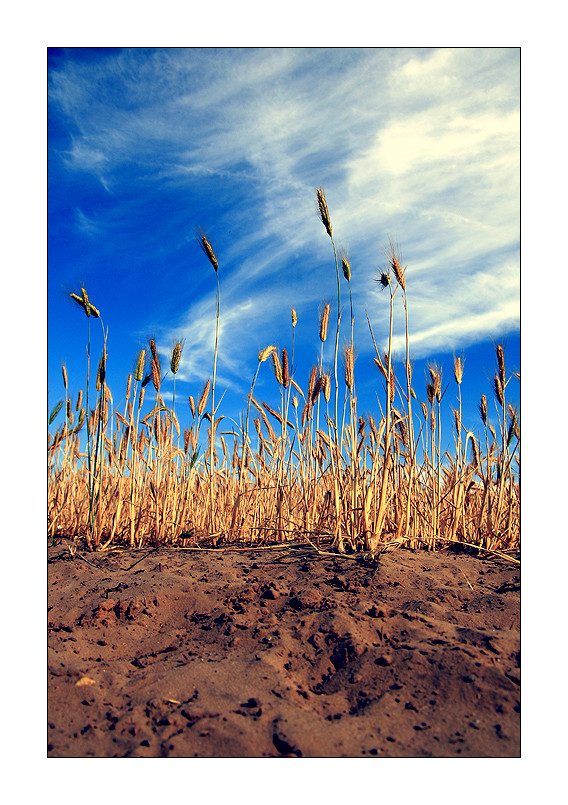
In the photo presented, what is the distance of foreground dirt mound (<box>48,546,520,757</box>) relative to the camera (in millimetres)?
1219

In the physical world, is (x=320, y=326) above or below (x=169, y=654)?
above

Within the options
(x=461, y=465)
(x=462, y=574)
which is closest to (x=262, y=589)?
(x=462, y=574)

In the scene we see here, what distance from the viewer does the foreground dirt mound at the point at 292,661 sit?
122cm

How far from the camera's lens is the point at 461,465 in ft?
11.6

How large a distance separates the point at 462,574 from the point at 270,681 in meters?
1.36

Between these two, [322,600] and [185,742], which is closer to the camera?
[185,742]

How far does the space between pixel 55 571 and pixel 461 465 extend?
9.55 ft

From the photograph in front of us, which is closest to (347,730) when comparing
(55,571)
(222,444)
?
(55,571)

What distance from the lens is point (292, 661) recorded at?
5.41 feet

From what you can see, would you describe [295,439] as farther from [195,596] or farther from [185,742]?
[185,742]

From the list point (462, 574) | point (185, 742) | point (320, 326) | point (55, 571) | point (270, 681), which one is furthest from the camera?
point (320, 326)
